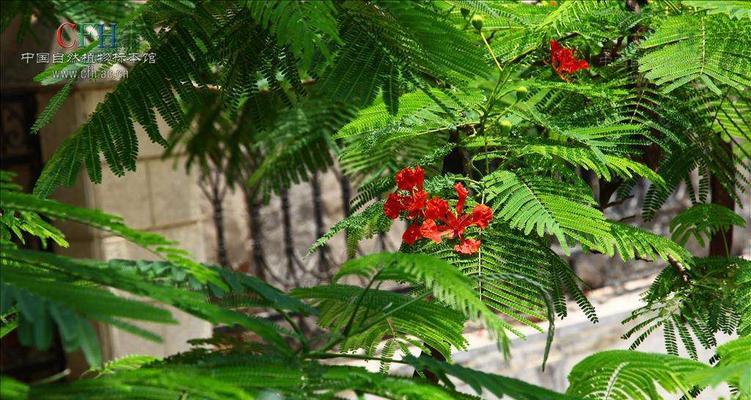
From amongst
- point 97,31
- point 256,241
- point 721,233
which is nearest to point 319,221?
point 256,241

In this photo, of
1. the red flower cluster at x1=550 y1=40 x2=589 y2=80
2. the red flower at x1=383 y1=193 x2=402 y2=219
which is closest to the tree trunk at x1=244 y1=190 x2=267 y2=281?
the red flower cluster at x1=550 y1=40 x2=589 y2=80

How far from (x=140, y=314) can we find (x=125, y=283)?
0.10 m

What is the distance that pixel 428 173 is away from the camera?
2.62m

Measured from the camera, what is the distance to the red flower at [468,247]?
2.18 metres

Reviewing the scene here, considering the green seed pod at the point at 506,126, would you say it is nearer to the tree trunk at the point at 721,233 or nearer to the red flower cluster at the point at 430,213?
the red flower cluster at the point at 430,213

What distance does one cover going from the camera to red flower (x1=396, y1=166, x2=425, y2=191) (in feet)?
7.64

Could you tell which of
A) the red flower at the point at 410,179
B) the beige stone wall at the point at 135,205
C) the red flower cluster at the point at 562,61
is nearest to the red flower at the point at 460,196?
the red flower at the point at 410,179

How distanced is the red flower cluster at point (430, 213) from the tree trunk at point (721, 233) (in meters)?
1.20

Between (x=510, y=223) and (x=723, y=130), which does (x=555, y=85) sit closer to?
(x=510, y=223)

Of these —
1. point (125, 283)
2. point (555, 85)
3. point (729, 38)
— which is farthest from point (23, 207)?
point (729, 38)

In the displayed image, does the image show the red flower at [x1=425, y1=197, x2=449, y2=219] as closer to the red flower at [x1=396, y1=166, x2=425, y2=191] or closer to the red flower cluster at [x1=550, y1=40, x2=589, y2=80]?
the red flower at [x1=396, y1=166, x2=425, y2=191]

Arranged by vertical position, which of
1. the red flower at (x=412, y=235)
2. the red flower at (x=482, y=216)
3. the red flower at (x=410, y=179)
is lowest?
the red flower at (x=412, y=235)

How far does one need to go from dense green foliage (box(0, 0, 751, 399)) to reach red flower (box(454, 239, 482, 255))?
0.03 meters

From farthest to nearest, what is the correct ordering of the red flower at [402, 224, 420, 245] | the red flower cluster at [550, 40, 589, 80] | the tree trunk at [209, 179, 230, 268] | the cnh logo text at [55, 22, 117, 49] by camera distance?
1. the tree trunk at [209, 179, 230, 268]
2. the red flower cluster at [550, 40, 589, 80]
3. the red flower at [402, 224, 420, 245]
4. the cnh logo text at [55, 22, 117, 49]
